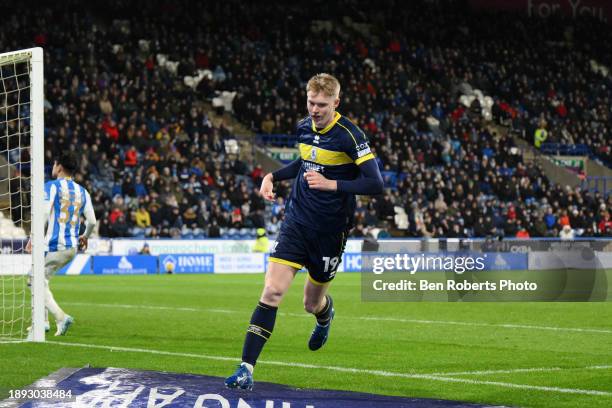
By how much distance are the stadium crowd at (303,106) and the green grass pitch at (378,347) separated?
1280 centimetres

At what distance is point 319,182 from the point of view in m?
7.39

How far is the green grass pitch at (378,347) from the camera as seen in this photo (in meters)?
8.16

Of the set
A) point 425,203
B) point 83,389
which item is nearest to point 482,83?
point 425,203

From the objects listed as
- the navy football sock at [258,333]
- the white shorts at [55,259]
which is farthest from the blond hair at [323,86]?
the white shorts at [55,259]

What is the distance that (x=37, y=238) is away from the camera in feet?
35.2

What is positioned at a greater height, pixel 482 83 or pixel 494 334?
pixel 482 83

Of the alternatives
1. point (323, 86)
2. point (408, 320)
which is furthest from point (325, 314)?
point (408, 320)

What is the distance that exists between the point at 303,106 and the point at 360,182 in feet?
107

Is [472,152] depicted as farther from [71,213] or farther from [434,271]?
[71,213]

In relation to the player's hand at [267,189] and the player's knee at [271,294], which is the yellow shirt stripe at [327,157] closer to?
the player's hand at [267,189]

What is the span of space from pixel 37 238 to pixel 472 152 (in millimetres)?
30560

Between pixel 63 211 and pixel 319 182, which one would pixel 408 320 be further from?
pixel 319 182

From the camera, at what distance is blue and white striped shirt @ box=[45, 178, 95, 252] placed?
1223 cm

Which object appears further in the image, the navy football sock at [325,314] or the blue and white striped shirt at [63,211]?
the blue and white striped shirt at [63,211]
